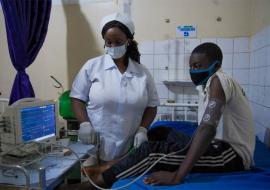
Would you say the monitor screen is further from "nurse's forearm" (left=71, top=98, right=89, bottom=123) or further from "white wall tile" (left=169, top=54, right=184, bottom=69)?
"white wall tile" (left=169, top=54, right=184, bottom=69)

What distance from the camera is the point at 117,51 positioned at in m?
1.47

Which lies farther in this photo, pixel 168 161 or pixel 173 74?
pixel 173 74

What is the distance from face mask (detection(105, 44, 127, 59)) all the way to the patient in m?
0.44

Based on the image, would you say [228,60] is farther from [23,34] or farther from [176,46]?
[23,34]

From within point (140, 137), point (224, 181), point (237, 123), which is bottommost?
point (224, 181)

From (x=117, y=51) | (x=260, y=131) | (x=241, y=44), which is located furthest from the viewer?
(x=241, y=44)

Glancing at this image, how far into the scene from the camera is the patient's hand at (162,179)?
1.04m

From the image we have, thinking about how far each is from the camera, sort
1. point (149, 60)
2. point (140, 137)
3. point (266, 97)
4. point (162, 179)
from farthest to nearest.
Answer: point (149, 60) → point (266, 97) → point (140, 137) → point (162, 179)

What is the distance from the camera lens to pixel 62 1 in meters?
2.86

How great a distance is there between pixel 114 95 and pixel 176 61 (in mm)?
1348

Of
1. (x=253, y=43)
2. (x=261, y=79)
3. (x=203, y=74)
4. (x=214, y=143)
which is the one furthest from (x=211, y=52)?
(x=253, y=43)

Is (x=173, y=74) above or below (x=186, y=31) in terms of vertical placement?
below

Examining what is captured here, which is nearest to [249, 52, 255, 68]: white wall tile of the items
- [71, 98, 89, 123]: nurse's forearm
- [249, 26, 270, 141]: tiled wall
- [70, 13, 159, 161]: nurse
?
[249, 26, 270, 141]: tiled wall

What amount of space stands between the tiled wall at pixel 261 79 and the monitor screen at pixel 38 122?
1399mm
